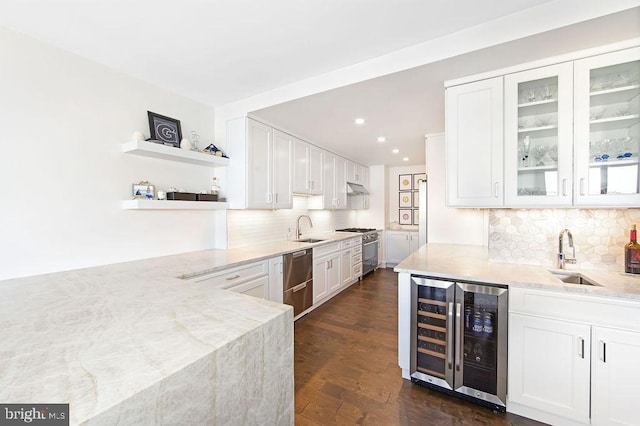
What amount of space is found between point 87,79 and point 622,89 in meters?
3.85

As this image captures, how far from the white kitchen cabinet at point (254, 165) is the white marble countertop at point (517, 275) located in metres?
1.80

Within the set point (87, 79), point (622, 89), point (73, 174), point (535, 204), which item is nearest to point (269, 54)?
point (87, 79)

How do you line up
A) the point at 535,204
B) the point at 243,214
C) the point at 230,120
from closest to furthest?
the point at 535,204
the point at 230,120
the point at 243,214

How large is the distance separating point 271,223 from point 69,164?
2.24m

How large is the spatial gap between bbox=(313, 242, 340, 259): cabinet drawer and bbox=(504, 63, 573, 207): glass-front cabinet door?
2261 millimetres

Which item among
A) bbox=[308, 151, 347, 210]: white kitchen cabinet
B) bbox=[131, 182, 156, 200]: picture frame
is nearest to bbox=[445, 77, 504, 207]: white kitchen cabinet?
bbox=[308, 151, 347, 210]: white kitchen cabinet

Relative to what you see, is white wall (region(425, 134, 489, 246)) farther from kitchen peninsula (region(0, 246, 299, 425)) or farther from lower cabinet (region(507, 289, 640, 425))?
kitchen peninsula (region(0, 246, 299, 425))

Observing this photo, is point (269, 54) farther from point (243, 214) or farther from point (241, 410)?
point (241, 410)

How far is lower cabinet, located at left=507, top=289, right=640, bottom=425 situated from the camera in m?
1.48

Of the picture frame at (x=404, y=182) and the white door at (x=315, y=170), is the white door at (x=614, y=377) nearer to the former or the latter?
the white door at (x=315, y=170)

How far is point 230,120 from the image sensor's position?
303cm

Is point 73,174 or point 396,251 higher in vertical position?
point 73,174

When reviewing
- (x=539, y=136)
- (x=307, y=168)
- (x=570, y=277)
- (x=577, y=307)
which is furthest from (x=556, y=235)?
(x=307, y=168)

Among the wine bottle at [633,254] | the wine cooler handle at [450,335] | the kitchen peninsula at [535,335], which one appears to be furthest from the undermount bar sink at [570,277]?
the wine cooler handle at [450,335]
